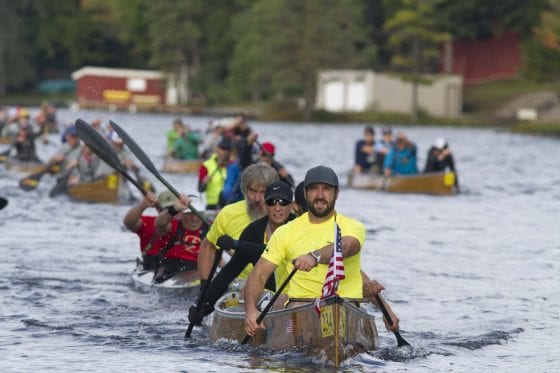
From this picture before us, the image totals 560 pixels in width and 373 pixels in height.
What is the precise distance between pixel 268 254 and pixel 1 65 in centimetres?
12153

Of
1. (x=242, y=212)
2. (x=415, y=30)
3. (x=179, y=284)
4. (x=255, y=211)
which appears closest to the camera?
(x=255, y=211)

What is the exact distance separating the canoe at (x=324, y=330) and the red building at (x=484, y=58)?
104765 mm

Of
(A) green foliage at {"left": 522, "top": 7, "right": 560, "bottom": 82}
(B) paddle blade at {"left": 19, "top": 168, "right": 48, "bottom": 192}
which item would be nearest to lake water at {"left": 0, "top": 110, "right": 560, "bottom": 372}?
(B) paddle blade at {"left": 19, "top": 168, "right": 48, "bottom": 192}

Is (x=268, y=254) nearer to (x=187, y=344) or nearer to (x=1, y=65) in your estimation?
(x=187, y=344)

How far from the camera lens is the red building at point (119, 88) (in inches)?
5113

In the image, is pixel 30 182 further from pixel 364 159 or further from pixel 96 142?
pixel 96 142

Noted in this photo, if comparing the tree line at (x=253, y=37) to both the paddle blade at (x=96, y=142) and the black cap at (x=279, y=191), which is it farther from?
the black cap at (x=279, y=191)

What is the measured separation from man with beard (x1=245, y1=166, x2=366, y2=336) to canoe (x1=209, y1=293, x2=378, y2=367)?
7.8 inches

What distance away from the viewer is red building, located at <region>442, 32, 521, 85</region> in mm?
117625

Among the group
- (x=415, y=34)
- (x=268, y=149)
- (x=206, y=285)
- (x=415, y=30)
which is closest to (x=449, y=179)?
(x=268, y=149)

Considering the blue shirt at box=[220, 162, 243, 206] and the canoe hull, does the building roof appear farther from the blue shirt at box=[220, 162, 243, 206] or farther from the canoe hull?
the canoe hull

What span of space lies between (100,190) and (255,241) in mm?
18756

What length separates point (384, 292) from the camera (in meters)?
21.5

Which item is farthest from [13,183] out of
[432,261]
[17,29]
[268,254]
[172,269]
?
[17,29]
